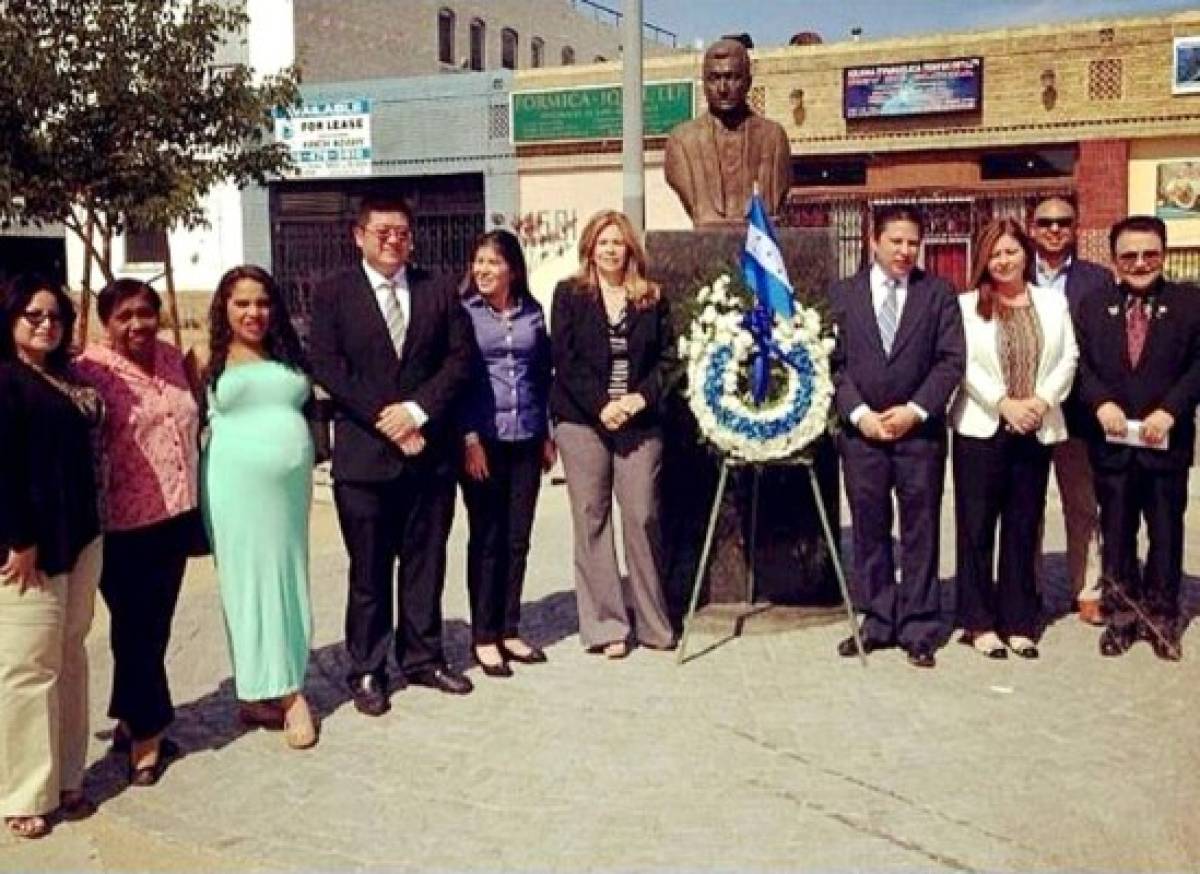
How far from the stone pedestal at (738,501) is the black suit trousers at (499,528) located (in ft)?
2.93

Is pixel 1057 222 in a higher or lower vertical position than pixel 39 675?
higher

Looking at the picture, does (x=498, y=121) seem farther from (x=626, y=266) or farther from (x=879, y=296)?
(x=879, y=296)

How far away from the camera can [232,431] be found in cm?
518

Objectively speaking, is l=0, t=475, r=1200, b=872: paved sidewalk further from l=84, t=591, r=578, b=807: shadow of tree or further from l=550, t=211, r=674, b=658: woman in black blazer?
l=550, t=211, r=674, b=658: woman in black blazer

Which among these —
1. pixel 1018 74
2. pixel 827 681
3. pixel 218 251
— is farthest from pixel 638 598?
pixel 218 251

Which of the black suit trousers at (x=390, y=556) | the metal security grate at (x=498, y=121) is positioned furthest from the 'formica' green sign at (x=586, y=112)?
the black suit trousers at (x=390, y=556)

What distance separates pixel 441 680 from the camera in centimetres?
593

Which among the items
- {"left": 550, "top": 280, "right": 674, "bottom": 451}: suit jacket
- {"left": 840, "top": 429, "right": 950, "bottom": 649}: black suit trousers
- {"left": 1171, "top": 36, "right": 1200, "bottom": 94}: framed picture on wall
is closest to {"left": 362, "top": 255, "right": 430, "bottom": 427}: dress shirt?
{"left": 550, "top": 280, "right": 674, "bottom": 451}: suit jacket

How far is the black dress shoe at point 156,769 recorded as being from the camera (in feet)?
16.4

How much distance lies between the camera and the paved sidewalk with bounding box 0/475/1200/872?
14.2 feet

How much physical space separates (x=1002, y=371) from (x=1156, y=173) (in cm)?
1668

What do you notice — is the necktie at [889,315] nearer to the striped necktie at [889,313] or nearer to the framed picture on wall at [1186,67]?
the striped necktie at [889,313]

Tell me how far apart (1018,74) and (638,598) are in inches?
693

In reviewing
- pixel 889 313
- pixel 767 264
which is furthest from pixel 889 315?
pixel 767 264
